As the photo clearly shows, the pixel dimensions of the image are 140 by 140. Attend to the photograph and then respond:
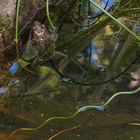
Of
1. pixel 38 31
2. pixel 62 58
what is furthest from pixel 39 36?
pixel 62 58

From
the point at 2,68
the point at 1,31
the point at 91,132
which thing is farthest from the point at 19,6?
the point at 91,132

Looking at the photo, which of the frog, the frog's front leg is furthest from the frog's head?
the frog's front leg

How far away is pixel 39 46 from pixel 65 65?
7.0 inches

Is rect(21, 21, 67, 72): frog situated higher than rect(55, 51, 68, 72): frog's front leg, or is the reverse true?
rect(21, 21, 67, 72): frog

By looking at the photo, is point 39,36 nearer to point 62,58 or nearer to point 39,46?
point 39,46

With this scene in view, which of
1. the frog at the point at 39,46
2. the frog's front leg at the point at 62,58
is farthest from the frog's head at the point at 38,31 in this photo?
the frog's front leg at the point at 62,58

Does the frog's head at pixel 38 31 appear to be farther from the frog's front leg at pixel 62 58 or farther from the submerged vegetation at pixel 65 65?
the frog's front leg at pixel 62 58

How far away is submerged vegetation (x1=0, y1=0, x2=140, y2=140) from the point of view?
1973 mm

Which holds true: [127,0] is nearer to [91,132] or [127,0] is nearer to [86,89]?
[86,89]

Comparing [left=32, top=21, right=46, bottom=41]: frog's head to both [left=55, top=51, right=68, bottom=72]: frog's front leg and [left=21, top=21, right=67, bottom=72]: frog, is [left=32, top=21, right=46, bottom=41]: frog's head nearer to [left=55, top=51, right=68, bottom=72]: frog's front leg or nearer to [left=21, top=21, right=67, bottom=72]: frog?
[left=21, top=21, right=67, bottom=72]: frog

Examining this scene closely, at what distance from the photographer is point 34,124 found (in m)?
1.89

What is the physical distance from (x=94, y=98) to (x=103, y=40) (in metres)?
0.61

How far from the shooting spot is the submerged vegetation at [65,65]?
197 centimetres

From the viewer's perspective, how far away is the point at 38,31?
7.09 ft
